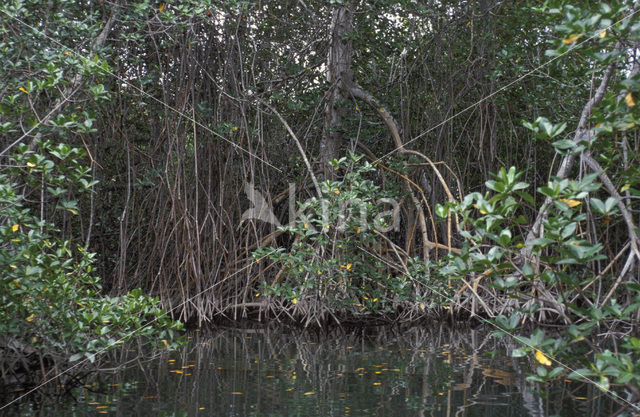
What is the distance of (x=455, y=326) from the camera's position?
470cm

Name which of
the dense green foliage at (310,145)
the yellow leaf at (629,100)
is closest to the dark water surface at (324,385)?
the dense green foliage at (310,145)

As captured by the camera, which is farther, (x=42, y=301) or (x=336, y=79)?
(x=336, y=79)

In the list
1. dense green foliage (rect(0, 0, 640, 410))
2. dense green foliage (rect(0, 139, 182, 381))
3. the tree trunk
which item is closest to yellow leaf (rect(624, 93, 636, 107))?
dense green foliage (rect(0, 139, 182, 381))

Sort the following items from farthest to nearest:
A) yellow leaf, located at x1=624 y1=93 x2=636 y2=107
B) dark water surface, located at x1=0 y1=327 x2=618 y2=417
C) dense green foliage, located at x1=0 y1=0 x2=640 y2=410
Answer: dense green foliage, located at x1=0 y1=0 x2=640 y2=410 < dark water surface, located at x1=0 y1=327 x2=618 y2=417 < yellow leaf, located at x1=624 y1=93 x2=636 y2=107

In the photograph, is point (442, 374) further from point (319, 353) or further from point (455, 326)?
point (455, 326)

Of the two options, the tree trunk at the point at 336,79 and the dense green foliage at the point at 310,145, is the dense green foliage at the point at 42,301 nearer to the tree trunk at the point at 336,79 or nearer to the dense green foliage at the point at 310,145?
the dense green foliage at the point at 310,145

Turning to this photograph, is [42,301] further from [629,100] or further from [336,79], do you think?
[336,79]

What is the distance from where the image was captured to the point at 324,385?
2.88 metres

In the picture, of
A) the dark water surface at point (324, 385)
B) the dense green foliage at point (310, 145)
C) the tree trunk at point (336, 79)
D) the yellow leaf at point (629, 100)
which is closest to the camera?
the yellow leaf at point (629, 100)

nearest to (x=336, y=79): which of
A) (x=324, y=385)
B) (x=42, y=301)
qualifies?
(x=324, y=385)

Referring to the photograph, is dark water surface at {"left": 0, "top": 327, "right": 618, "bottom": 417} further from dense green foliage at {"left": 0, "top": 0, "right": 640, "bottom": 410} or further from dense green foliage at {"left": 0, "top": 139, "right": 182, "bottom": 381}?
dense green foliage at {"left": 0, "top": 0, "right": 640, "bottom": 410}

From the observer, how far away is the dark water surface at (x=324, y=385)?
8.11 ft

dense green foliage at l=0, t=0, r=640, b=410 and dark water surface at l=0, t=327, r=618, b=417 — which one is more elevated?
dense green foliage at l=0, t=0, r=640, b=410

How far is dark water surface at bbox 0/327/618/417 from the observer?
2471 mm
